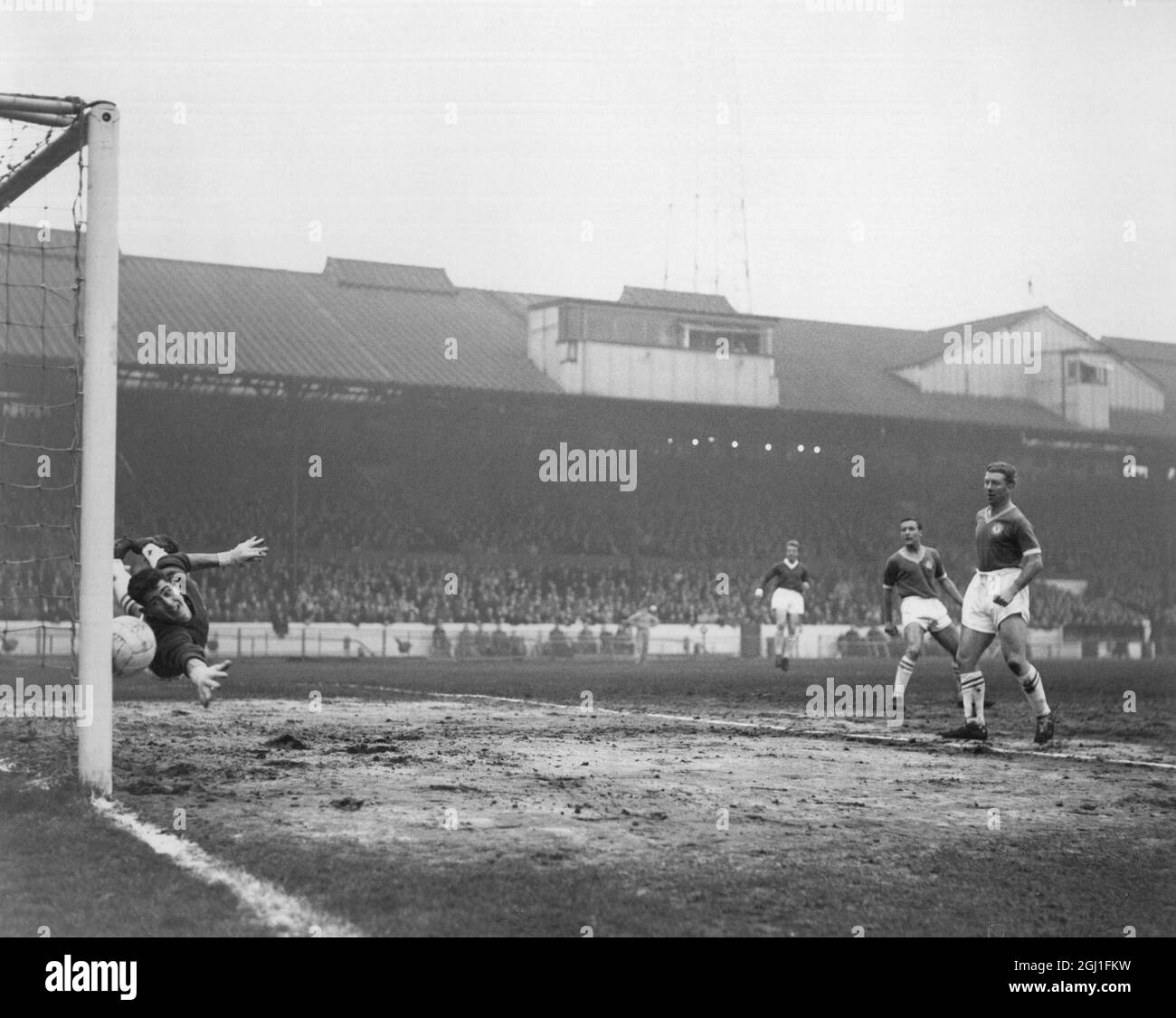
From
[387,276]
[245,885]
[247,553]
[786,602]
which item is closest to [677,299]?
[387,276]

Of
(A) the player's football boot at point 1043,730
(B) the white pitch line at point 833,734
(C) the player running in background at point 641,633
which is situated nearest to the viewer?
(B) the white pitch line at point 833,734

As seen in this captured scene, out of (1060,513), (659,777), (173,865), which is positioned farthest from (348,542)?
(173,865)

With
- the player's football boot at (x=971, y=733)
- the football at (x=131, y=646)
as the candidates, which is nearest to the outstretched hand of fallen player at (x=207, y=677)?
the football at (x=131, y=646)

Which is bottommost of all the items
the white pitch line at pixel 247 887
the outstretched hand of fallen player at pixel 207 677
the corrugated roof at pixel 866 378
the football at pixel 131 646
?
the white pitch line at pixel 247 887

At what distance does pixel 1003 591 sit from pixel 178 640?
6.07 meters

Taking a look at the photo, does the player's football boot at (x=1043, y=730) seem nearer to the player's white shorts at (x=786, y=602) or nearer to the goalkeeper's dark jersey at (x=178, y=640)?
the goalkeeper's dark jersey at (x=178, y=640)

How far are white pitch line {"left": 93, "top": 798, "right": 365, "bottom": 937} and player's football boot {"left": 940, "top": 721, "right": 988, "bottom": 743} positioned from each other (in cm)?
683

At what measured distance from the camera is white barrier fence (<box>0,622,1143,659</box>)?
29.6 metres

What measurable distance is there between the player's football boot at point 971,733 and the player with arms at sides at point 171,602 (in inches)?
230

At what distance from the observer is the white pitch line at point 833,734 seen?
10070 millimetres

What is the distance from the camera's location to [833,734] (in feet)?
39.4

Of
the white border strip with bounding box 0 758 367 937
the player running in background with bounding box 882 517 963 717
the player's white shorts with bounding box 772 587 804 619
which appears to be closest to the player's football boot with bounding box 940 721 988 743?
the player running in background with bounding box 882 517 963 717
